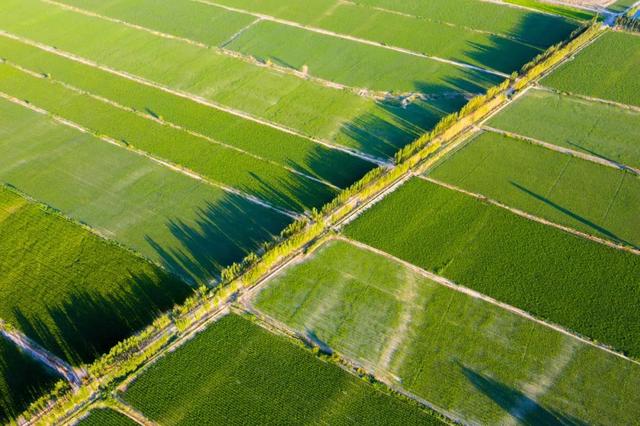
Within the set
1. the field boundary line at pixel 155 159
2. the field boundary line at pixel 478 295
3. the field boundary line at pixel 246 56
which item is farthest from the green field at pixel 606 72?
the field boundary line at pixel 155 159

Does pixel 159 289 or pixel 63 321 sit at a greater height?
pixel 159 289

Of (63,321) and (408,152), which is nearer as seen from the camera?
(63,321)

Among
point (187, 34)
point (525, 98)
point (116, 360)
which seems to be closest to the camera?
point (116, 360)

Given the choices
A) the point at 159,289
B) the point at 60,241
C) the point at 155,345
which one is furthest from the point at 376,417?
the point at 60,241

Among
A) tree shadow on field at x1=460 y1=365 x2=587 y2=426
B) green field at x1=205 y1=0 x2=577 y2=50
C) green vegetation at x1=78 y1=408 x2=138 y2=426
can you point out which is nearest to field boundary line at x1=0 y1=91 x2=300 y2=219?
tree shadow on field at x1=460 y1=365 x2=587 y2=426

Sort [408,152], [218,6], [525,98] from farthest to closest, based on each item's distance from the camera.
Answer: [218,6]
[525,98]
[408,152]

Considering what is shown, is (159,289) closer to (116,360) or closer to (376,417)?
(116,360)

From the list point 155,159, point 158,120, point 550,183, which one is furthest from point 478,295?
point 158,120
